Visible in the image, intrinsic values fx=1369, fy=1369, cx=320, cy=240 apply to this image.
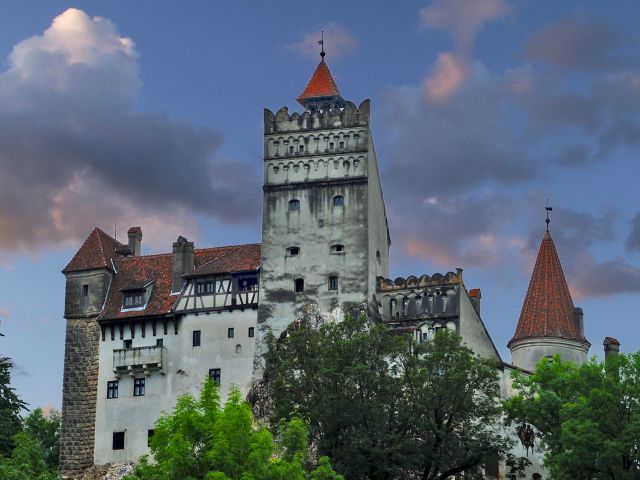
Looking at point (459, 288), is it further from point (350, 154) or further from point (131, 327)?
point (131, 327)

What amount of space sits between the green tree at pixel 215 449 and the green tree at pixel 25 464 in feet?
14.8

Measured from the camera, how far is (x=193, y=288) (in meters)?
80.4

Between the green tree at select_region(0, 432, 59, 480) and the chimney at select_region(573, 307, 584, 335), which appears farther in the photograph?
the chimney at select_region(573, 307, 584, 335)

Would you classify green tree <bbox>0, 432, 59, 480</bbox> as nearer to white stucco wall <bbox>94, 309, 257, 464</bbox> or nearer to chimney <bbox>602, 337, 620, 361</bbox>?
white stucco wall <bbox>94, 309, 257, 464</bbox>

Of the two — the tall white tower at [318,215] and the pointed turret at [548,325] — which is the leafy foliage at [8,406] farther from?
the pointed turret at [548,325]

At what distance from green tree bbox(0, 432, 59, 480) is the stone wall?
65.2ft

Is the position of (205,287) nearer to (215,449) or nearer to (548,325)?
(548,325)

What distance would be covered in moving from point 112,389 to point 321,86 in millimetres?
22772

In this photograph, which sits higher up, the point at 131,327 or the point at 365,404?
the point at 131,327

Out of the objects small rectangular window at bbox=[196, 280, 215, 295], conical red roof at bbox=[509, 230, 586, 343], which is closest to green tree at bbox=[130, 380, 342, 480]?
small rectangular window at bbox=[196, 280, 215, 295]

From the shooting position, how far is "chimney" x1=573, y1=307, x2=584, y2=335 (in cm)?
8381

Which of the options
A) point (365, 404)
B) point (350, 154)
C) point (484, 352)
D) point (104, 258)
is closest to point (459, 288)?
point (484, 352)

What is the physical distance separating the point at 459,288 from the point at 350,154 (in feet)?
33.4

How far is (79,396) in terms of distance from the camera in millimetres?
80500
